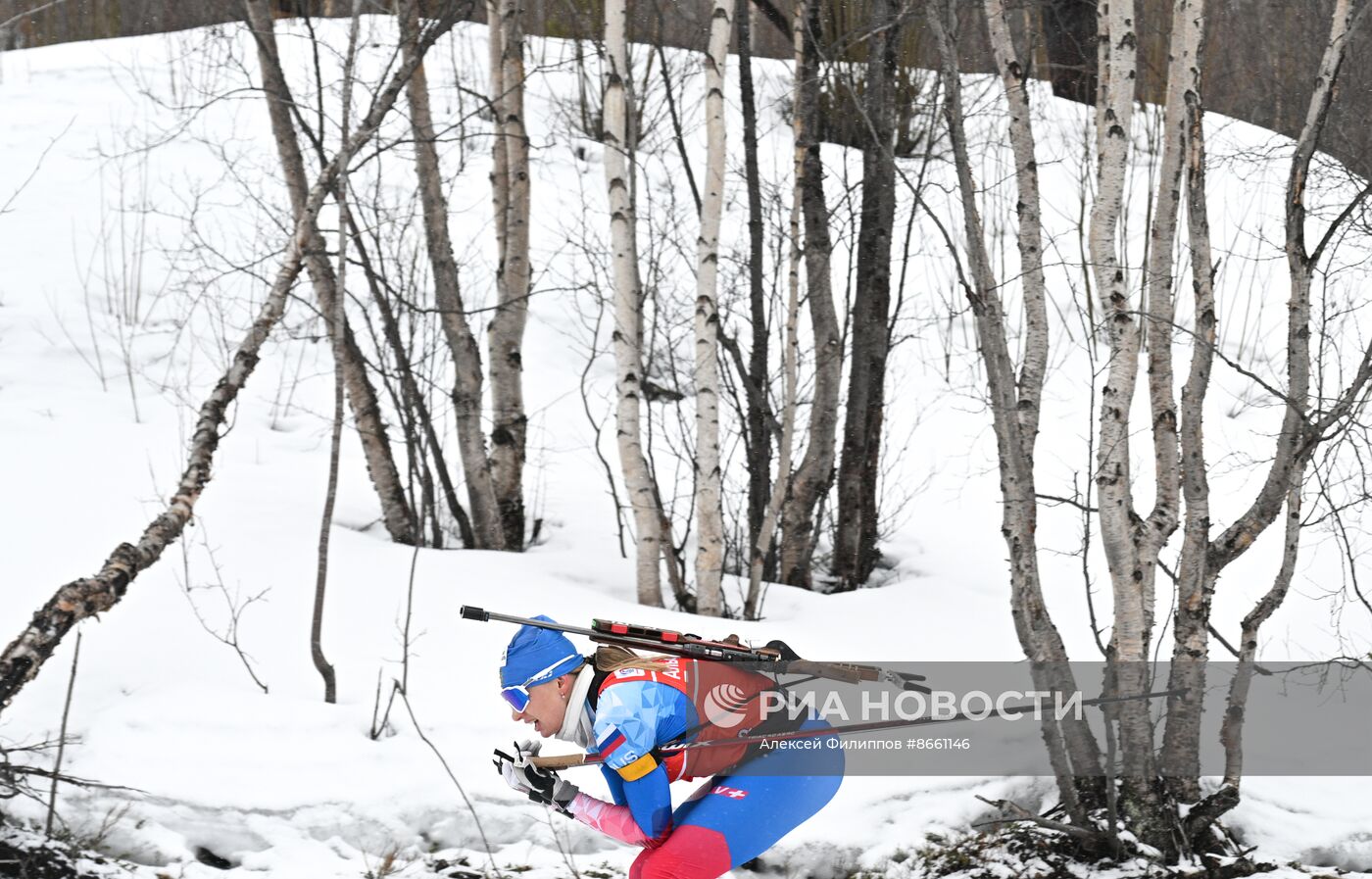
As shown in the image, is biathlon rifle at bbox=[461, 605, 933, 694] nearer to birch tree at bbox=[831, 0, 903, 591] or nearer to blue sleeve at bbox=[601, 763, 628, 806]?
blue sleeve at bbox=[601, 763, 628, 806]

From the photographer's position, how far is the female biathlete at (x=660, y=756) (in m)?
3.11

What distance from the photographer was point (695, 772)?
3.30 meters

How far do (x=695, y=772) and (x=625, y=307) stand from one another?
3454mm

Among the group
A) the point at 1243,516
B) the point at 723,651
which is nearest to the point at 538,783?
the point at 723,651

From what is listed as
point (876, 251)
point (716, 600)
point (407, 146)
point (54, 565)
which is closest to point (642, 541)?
point (716, 600)

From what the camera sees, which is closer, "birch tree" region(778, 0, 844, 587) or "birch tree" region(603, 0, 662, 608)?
"birch tree" region(603, 0, 662, 608)

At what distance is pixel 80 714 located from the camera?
4.45m

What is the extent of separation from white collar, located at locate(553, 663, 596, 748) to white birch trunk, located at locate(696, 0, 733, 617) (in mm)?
3148

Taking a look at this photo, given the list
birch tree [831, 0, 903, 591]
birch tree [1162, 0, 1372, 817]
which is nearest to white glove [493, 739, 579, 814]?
birch tree [1162, 0, 1372, 817]

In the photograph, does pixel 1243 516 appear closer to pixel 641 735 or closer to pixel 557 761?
pixel 641 735

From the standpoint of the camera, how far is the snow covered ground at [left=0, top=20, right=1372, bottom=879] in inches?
172

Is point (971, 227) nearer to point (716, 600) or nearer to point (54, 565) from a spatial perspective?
point (716, 600)

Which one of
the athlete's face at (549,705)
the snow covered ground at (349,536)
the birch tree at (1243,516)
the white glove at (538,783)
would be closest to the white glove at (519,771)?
the white glove at (538,783)

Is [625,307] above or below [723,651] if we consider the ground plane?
above
